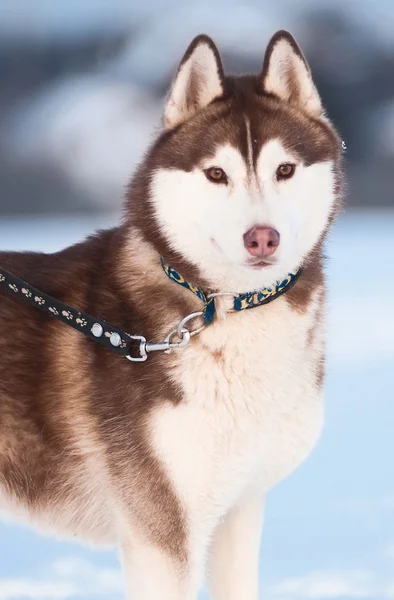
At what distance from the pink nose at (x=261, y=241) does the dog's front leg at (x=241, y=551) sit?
786 mm

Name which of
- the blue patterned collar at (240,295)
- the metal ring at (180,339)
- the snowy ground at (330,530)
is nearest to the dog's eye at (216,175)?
the blue patterned collar at (240,295)

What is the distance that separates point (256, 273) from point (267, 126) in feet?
1.11

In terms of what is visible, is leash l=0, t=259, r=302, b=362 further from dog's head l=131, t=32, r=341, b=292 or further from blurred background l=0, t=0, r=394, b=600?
blurred background l=0, t=0, r=394, b=600

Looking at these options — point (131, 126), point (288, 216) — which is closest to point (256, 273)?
point (288, 216)

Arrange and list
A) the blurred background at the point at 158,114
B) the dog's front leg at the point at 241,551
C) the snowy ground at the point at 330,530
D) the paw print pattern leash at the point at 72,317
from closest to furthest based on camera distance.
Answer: the paw print pattern leash at the point at 72,317
the dog's front leg at the point at 241,551
the snowy ground at the point at 330,530
the blurred background at the point at 158,114

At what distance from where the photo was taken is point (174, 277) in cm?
213

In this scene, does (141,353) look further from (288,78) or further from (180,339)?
(288,78)

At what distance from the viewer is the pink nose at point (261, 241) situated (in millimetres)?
1880

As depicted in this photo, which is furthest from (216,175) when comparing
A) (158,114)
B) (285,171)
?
(158,114)

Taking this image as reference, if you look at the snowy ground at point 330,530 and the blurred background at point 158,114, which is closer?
the snowy ground at point 330,530

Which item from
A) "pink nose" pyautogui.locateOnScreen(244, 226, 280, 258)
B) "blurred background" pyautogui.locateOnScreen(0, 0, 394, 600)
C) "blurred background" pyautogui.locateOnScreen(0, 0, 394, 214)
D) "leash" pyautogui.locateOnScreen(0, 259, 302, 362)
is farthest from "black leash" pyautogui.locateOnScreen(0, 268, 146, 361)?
"blurred background" pyautogui.locateOnScreen(0, 0, 394, 214)

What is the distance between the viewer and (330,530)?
10.2ft

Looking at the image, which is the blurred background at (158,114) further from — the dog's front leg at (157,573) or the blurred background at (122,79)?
the dog's front leg at (157,573)

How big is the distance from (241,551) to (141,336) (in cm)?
69
